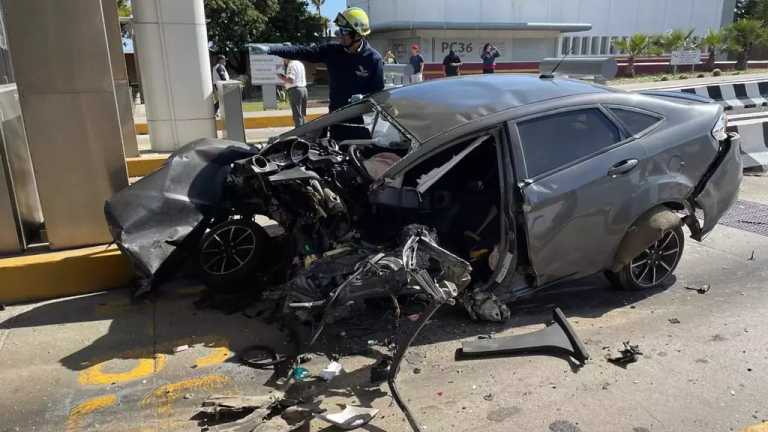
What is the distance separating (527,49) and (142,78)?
1439 inches

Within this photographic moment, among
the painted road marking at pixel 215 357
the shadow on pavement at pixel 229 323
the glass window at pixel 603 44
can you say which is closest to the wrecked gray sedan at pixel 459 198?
the shadow on pavement at pixel 229 323

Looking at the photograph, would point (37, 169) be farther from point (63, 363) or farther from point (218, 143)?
point (63, 363)

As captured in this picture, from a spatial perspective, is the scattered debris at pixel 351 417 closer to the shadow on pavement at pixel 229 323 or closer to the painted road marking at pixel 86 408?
the shadow on pavement at pixel 229 323

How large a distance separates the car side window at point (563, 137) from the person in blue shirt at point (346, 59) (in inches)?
89.3

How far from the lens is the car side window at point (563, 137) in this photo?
12.6 feet

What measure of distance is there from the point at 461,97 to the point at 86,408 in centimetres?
314

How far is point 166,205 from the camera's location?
4.18 m

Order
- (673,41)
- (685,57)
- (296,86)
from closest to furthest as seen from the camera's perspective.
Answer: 1. (296,86)
2. (685,57)
3. (673,41)

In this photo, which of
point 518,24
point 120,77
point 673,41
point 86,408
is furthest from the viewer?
point 518,24

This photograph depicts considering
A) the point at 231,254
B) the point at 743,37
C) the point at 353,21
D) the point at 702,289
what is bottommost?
the point at 702,289

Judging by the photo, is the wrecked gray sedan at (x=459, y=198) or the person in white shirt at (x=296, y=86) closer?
the wrecked gray sedan at (x=459, y=198)

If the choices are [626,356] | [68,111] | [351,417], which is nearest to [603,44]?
[626,356]

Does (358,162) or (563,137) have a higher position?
(563,137)

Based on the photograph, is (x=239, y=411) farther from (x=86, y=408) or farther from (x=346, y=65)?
(x=346, y=65)
